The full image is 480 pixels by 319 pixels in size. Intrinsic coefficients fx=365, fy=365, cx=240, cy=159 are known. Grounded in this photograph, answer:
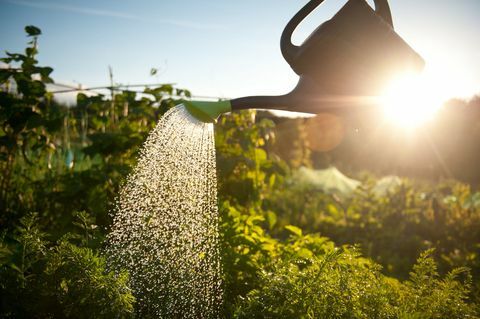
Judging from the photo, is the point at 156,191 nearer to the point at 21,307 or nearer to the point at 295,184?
the point at 21,307

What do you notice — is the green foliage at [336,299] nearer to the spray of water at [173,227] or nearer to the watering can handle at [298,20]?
the spray of water at [173,227]

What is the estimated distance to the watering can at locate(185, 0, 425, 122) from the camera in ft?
4.04

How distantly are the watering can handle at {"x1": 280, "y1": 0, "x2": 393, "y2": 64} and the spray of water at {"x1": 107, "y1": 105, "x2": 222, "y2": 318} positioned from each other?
16.4 inches

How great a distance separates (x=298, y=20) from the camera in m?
1.28

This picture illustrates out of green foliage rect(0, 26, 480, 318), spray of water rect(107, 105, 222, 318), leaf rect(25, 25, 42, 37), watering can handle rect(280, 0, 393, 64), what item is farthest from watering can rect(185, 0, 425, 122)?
leaf rect(25, 25, 42, 37)

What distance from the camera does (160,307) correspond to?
1.29m

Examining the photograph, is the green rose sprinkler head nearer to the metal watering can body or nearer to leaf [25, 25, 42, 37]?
the metal watering can body

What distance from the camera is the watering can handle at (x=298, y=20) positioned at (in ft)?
4.14

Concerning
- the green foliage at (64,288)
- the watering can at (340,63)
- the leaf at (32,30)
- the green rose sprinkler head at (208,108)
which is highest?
the leaf at (32,30)

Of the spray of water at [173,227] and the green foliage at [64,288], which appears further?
the spray of water at [173,227]

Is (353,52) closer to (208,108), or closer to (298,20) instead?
(298,20)

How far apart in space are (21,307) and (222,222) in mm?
861

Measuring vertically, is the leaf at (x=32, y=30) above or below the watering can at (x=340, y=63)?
above

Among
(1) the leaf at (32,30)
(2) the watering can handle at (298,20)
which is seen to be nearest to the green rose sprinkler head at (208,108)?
(2) the watering can handle at (298,20)
